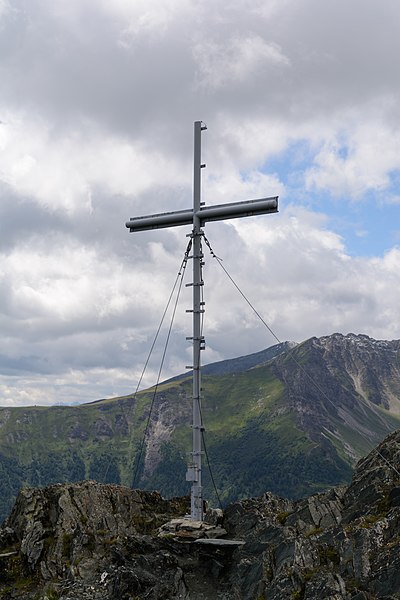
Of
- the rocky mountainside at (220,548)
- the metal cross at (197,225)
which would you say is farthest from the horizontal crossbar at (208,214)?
the rocky mountainside at (220,548)

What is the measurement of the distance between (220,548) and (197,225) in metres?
16.6

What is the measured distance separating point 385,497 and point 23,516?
21316 mm

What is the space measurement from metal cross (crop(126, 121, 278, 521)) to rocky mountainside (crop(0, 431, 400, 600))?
2690 mm

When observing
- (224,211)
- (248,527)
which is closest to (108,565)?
(248,527)

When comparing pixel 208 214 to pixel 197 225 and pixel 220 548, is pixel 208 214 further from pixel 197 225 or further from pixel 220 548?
pixel 220 548

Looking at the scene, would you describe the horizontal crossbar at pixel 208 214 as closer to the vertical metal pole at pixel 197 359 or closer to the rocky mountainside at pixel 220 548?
the vertical metal pole at pixel 197 359

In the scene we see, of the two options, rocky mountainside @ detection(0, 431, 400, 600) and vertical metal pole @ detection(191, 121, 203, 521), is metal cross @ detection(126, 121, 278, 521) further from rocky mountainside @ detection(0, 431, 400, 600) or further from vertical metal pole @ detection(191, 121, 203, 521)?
rocky mountainside @ detection(0, 431, 400, 600)

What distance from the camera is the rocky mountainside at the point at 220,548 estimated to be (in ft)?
71.4

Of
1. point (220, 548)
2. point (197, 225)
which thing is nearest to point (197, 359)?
point (197, 225)

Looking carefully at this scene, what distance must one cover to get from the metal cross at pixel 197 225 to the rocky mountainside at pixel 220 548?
2.69 metres

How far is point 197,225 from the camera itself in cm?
3180

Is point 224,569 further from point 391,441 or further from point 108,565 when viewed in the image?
point 391,441

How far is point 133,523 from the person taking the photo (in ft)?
114

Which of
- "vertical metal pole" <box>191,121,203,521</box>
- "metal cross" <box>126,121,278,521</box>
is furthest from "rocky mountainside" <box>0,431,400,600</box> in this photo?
"metal cross" <box>126,121,278,521</box>
